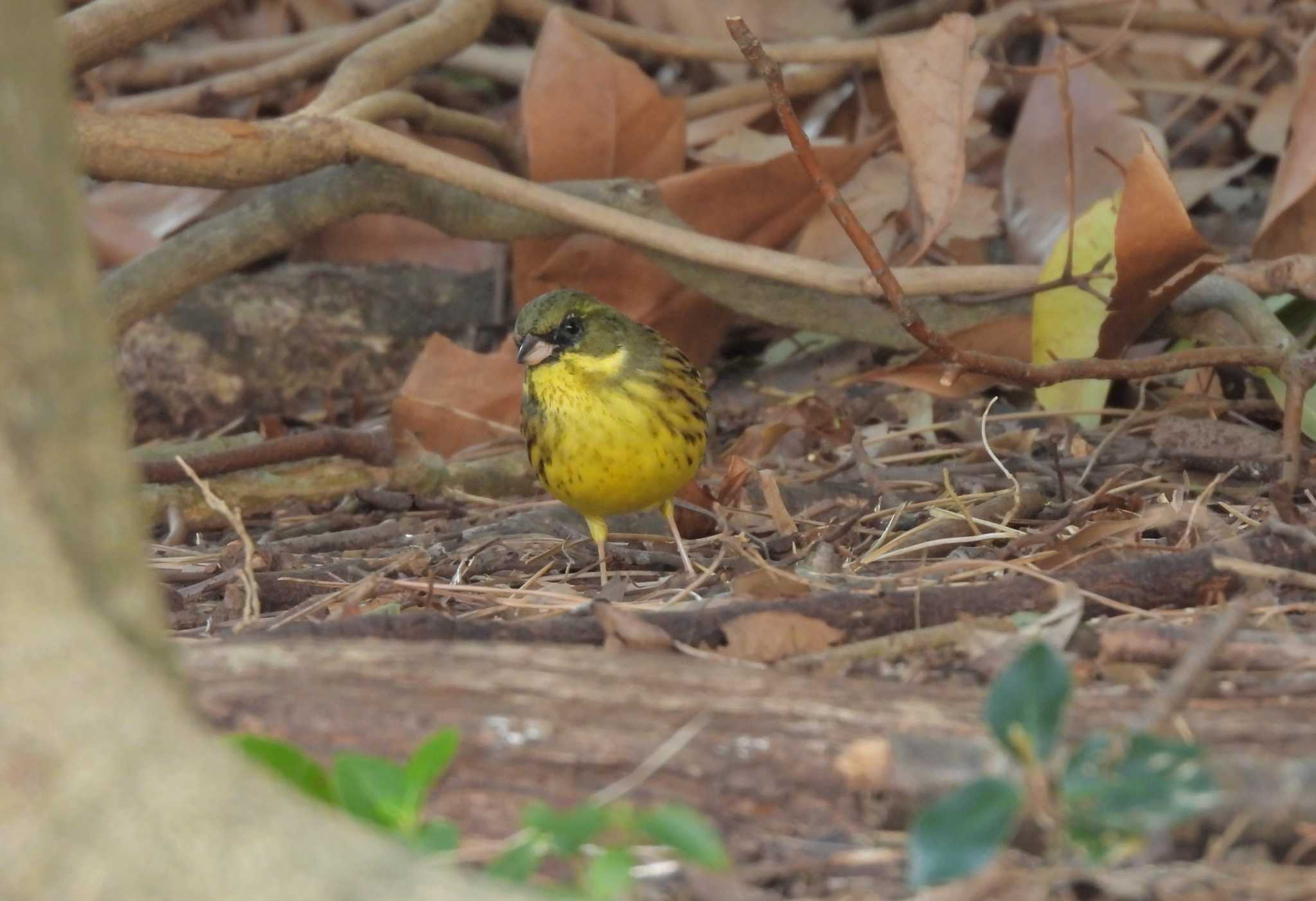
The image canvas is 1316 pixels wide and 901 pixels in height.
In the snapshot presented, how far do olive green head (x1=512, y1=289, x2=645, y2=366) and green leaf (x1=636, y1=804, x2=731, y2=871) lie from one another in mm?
2712

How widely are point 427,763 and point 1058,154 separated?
167 inches

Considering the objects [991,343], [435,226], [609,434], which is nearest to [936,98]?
[991,343]

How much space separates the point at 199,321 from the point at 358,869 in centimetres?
446

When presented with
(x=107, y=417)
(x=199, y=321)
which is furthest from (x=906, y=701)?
(x=199, y=321)

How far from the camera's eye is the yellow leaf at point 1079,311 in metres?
4.52

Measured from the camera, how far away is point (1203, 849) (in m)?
1.85

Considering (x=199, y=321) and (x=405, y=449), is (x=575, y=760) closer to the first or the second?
(x=405, y=449)

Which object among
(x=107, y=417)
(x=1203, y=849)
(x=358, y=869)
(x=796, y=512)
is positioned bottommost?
(x=796, y=512)

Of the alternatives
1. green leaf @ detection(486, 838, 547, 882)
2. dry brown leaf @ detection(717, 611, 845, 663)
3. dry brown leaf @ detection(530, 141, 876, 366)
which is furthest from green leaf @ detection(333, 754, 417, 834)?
dry brown leaf @ detection(530, 141, 876, 366)

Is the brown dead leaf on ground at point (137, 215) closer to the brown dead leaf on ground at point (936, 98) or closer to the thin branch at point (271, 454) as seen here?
the thin branch at point (271, 454)

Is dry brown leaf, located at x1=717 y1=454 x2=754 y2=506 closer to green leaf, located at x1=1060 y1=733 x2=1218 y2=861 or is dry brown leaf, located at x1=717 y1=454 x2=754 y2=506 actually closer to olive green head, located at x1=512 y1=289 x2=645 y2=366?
olive green head, located at x1=512 y1=289 x2=645 y2=366

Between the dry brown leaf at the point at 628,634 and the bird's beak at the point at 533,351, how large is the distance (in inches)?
76.5

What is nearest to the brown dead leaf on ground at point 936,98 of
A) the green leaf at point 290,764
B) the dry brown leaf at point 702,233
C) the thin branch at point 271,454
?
the dry brown leaf at point 702,233

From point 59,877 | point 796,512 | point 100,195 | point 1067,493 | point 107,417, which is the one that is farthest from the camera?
point 100,195
